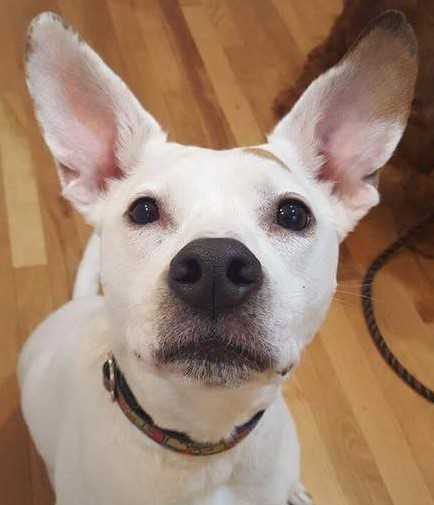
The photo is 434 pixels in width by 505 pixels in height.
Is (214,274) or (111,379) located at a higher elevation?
(214,274)

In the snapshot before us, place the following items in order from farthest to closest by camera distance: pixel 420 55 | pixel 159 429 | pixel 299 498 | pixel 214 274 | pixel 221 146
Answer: pixel 221 146 < pixel 420 55 < pixel 299 498 < pixel 159 429 < pixel 214 274

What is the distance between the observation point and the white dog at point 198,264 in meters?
0.90

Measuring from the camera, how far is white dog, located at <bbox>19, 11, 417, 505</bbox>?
90 cm

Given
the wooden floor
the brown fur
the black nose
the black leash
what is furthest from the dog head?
the brown fur

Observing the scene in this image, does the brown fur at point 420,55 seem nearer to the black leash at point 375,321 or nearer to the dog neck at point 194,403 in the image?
the black leash at point 375,321

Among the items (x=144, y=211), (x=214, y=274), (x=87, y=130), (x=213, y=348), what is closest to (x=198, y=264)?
(x=214, y=274)

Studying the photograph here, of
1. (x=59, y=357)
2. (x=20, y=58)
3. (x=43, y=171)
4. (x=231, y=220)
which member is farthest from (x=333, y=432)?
(x=20, y=58)

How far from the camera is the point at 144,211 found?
105cm

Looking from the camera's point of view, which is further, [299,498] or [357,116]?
[299,498]

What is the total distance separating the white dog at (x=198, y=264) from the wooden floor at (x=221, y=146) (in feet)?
1.78

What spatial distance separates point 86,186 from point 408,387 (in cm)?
130

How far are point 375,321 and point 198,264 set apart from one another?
1.47 meters

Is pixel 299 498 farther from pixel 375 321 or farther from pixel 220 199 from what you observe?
pixel 220 199

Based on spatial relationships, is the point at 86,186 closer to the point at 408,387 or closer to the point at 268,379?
the point at 268,379
